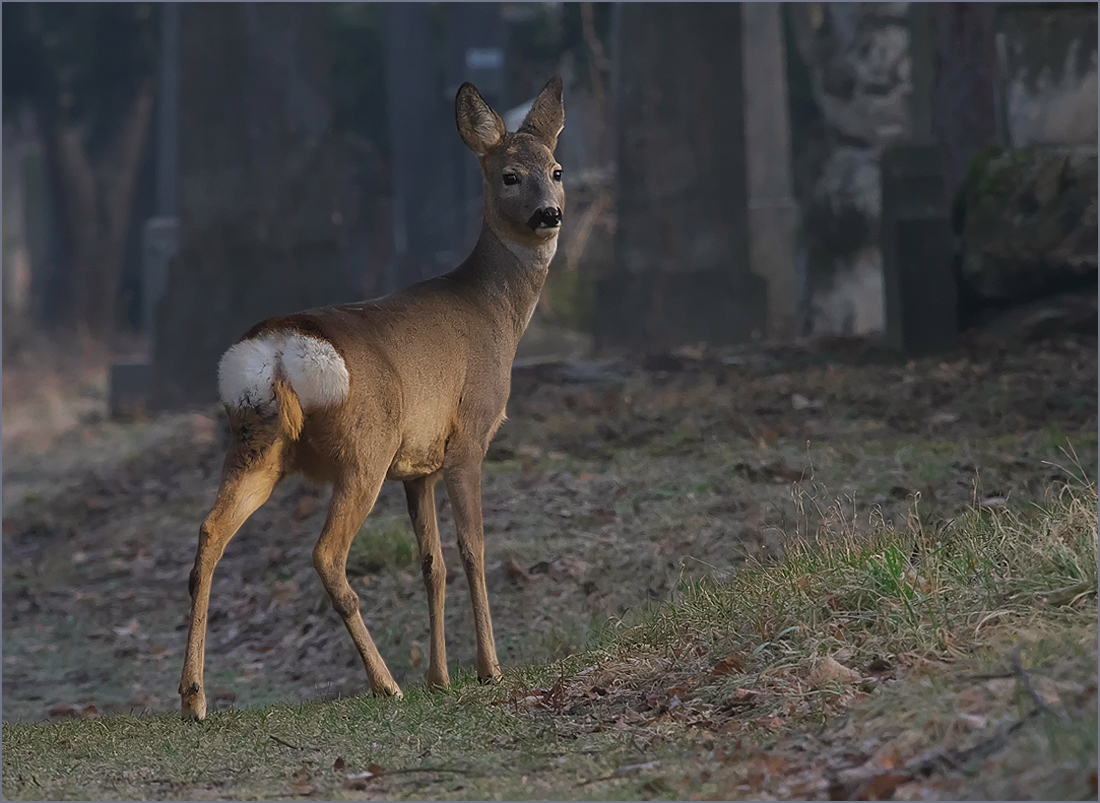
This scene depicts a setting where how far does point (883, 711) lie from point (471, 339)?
259 cm

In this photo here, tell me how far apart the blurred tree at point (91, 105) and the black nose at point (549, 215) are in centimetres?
2723

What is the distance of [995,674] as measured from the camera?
12.7 feet

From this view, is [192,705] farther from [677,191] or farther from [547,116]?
[677,191]

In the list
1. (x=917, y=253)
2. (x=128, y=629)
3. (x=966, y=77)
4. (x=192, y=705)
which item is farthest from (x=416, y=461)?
(x=966, y=77)

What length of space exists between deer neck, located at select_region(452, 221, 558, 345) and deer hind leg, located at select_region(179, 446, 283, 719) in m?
1.49

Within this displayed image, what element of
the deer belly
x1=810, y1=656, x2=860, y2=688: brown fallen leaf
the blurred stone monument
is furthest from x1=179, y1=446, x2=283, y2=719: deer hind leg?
the blurred stone monument

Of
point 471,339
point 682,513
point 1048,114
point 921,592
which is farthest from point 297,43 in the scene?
point 921,592

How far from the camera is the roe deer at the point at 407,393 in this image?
16.6ft

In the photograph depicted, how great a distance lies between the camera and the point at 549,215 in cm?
603

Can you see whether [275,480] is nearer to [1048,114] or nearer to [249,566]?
→ [249,566]

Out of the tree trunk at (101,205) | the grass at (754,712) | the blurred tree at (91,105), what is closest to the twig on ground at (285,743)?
the grass at (754,712)

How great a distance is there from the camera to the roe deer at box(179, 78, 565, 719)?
16.6ft

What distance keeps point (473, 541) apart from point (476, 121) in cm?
176

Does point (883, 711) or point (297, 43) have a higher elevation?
point (297, 43)
